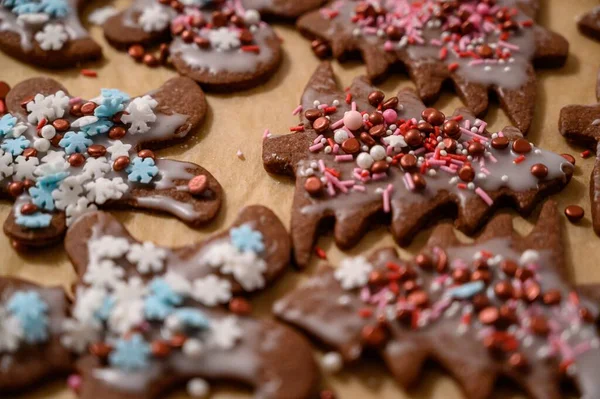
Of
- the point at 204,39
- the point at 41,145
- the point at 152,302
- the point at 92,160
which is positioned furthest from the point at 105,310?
the point at 204,39

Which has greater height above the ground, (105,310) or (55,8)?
(55,8)

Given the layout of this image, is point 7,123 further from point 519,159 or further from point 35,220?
point 519,159

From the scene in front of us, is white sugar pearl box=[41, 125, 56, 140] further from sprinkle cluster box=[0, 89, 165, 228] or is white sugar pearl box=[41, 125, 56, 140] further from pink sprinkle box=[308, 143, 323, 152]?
pink sprinkle box=[308, 143, 323, 152]

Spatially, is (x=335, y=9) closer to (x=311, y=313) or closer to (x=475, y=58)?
(x=475, y=58)

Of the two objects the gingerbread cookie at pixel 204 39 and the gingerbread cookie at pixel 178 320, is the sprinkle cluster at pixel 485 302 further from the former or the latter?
the gingerbread cookie at pixel 204 39

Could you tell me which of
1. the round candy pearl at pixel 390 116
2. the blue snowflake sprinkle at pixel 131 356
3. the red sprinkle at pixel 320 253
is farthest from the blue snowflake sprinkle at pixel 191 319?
→ the round candy pearl at pixel 390 116
